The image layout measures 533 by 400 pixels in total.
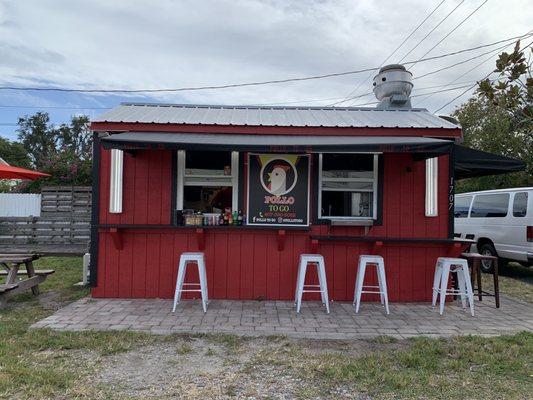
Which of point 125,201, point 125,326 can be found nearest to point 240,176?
point 125,201

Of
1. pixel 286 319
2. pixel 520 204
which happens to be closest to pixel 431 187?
pixel 286 319

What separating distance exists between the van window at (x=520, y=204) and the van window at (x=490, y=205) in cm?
25

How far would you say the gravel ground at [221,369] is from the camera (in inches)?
133

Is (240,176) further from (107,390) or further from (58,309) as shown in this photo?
(107,390)

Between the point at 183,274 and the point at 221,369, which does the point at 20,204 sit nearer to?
the point at 183,274

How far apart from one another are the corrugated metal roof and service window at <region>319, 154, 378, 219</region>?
509 mm

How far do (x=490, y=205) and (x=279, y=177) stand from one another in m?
5.92

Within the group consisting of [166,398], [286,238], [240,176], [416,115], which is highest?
[416,115]

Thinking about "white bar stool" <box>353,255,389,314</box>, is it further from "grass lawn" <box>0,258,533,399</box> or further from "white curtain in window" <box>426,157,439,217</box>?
"white curtain in window" <box>426,157,439,217</box>

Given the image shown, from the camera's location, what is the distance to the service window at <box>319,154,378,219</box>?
649 centimetres

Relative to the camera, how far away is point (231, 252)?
641 cm

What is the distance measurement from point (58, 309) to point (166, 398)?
10.4 feet

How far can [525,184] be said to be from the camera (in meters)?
Result: 15.3

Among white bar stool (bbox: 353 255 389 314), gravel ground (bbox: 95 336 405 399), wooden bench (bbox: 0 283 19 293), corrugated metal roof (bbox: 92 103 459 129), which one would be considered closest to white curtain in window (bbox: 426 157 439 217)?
corrugated metal roof (bbox: 92 103 459 129)
